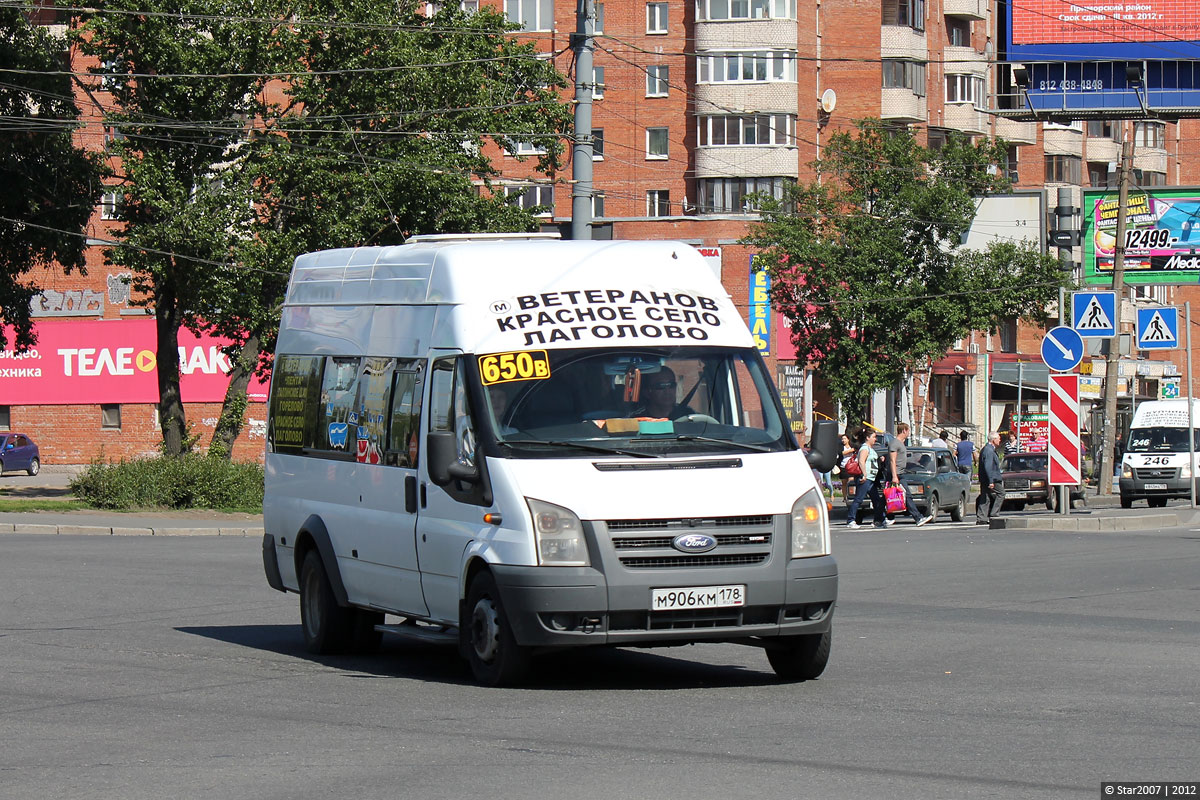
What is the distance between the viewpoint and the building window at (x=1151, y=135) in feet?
304

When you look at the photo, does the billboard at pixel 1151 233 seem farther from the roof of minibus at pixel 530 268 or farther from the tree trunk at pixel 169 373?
the roof of minibus at pixel 530 268

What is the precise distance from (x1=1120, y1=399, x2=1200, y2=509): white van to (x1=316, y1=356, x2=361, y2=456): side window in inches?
1225

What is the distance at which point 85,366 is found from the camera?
65938 mm

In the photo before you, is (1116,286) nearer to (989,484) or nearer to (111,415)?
(989,484)

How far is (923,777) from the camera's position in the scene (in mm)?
7137

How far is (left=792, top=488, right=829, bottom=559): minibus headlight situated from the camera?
10031mm

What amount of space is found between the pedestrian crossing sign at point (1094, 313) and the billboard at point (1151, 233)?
18383 millimetres

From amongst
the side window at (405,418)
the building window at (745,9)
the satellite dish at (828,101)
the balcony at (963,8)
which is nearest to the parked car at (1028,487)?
the side window at (405,418)

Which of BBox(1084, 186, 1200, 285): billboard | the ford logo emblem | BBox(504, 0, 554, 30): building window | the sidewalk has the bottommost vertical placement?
the sidewalk

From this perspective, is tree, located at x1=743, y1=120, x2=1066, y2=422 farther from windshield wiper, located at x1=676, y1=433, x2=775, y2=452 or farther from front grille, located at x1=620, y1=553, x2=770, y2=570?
front grille, located at x1=620, y1=553, x2=770, y2=570

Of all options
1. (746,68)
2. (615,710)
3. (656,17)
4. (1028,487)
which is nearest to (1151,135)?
(746,68)

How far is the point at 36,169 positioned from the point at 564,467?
33481 millimetres

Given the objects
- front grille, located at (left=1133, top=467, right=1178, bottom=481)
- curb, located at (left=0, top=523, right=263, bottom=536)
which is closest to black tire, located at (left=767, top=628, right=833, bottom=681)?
curb, located at (left=0, top=523, right=263, bottom=536)

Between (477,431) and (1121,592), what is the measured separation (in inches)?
345
